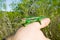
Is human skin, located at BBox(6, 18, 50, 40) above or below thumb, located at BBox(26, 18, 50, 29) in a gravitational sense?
below

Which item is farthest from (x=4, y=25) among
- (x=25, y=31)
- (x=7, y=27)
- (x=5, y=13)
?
(x=25, y=31)

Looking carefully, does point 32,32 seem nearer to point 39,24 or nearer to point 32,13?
point 39,24

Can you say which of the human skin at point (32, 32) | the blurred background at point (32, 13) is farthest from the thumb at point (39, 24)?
the blurred background at point (32, 13)

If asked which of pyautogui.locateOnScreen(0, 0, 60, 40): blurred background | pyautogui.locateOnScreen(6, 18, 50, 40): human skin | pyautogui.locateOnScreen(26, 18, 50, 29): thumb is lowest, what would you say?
pyautogui.locateOnScreen(0, 0, 60, 40): blurred background

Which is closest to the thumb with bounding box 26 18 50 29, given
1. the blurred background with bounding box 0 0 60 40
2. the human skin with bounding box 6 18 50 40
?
the human skin with bounding box 6 18 50 40

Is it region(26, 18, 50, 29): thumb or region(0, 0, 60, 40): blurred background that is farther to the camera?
region(0, 0, 60, 40): blurred background

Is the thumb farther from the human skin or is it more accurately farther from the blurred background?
the blurred background
